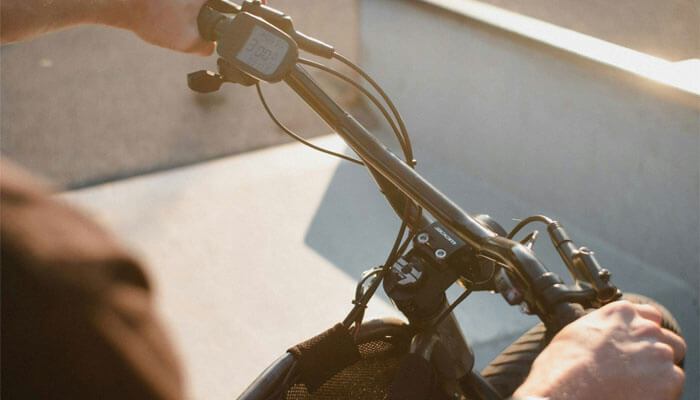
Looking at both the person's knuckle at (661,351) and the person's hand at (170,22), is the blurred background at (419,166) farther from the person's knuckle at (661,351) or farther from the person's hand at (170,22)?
the person's knuckle at (661,351)

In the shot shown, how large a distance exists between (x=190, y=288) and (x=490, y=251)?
1.72 m

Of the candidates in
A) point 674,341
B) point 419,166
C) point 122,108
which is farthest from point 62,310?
point 122,108

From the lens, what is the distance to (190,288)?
2.41m

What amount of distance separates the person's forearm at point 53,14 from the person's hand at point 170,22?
0.04 ft

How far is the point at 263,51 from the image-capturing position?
92 centimetres

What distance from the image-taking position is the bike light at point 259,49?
91 centimetres

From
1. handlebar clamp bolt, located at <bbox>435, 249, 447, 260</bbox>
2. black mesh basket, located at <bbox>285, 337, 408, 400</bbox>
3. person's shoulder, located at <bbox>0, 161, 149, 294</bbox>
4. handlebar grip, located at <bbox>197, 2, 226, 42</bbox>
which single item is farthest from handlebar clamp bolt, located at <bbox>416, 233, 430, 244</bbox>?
person's shoulder, located at <bbox>0, 161, 149, 294</bbox>

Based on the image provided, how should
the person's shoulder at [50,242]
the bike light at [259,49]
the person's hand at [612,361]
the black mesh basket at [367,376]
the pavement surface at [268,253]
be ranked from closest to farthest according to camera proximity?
the person's shoulder at [50,242] → the person's hand at [612,361] → the bike light at [259,49] → the black mesh basket at [367,376] → the pavement surface at [268,253]

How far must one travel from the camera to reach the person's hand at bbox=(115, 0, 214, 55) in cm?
102

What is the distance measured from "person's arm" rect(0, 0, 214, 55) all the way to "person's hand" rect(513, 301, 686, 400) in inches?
25.2

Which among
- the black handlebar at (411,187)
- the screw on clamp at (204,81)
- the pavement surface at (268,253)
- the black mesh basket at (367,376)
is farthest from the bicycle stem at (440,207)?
the pavement surface at (268,253)

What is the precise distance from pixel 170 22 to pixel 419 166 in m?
2.19

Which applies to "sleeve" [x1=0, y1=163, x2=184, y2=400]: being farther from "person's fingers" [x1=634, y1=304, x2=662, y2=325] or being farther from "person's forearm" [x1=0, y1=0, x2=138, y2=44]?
"person's forearm" [x1=0, y1=0, x2=138, y2=44]

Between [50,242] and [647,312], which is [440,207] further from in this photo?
[50,242]
